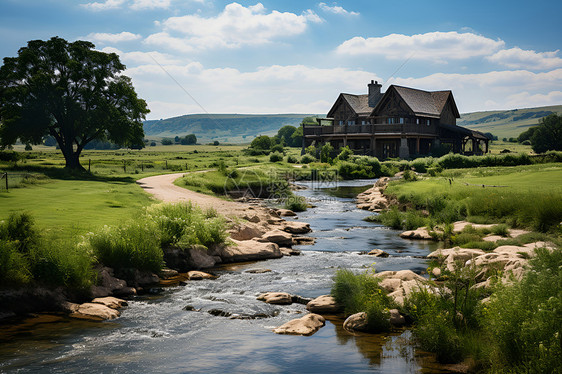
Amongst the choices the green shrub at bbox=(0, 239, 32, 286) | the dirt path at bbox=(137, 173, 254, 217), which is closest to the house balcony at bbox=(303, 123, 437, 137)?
the dirt path at bbox=(137, 173, 254, 217)

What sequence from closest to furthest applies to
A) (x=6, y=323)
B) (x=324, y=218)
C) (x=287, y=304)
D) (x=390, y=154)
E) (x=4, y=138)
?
(x=6, y=323) → (x=287, y=304) → (x=324, y=218) → (x=4, y=138) → (x=390, y=154)

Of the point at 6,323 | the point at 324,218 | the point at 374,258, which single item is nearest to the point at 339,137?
the point at 324,218

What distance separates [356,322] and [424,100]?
209ft

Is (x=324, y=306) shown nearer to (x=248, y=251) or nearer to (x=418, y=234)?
(x=248, y=251)

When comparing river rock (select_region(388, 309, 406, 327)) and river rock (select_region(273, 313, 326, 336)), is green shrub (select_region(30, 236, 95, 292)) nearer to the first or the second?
river rock (select_region(273, 313, 326, 336))

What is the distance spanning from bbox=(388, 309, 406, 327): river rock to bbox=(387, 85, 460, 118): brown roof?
5633cm

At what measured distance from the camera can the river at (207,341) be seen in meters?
9.43

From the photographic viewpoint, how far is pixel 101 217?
19.7 metres

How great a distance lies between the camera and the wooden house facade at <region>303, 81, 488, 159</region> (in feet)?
212

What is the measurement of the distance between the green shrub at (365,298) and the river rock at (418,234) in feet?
34.6

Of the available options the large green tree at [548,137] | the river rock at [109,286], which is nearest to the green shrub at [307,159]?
the large green tree at [548,137]

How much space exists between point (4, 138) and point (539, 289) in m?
45.5

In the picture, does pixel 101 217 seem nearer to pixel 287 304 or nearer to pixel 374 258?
pixel 287 304

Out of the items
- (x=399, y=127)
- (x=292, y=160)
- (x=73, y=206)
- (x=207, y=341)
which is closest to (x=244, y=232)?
(x=73, y=206)
